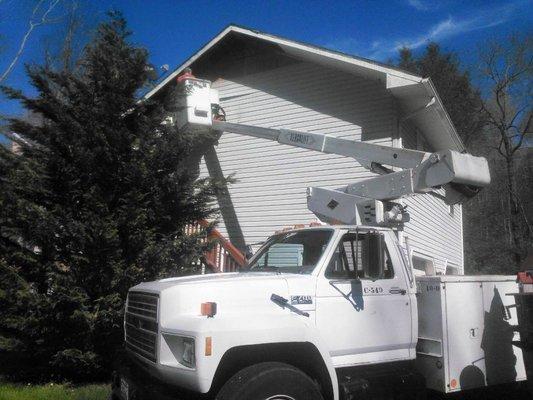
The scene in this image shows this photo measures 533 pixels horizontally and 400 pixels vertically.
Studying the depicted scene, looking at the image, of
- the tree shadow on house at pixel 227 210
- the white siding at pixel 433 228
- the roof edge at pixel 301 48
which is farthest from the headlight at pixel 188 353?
Answer: the tree shadow on house at pixel 227 210

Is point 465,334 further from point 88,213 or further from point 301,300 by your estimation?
point 88,213

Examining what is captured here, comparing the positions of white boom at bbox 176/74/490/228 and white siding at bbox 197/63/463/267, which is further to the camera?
white siding at bbox 197/63/463/267

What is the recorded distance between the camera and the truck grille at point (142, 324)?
418 centimetres

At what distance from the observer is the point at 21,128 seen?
7656 mm

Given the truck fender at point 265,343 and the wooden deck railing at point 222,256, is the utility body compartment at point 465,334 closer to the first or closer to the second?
the truck fender at point 265,343

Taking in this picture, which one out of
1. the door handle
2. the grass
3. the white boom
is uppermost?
the white boom

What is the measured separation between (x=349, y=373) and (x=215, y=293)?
1.54m

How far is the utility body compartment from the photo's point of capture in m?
4.99

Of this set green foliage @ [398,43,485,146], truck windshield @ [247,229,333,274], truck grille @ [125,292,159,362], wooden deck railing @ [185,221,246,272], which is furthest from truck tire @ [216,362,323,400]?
green foliage @ [398,43,485,146]

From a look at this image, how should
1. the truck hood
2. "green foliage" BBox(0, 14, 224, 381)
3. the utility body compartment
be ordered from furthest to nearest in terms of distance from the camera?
"green foliage" BBox(0, 14, 224, 381)
the utility body compartment
the truck hood

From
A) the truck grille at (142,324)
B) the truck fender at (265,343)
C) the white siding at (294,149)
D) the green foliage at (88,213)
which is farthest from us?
the white siding at (294,149)

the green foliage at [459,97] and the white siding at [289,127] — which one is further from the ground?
the green foliage at [459,97]

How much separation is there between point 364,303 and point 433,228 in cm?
888

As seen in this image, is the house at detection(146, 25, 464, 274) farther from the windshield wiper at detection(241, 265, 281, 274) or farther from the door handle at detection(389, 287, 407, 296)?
the door handle at detection(389, 287, 407, 296)
